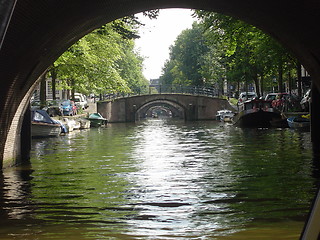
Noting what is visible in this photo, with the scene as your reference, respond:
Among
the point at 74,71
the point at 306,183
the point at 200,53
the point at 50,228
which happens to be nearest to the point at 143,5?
the point at 306,183

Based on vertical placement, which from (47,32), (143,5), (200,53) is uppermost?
(200,53)

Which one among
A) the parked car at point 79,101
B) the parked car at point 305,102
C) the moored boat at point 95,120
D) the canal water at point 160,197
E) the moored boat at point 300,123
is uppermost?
the parked car at point 79,101

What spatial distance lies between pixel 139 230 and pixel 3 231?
5.51 feet

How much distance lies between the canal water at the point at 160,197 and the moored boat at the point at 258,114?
1849cm

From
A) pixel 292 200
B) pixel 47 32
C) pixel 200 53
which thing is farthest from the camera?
pixel 200 53

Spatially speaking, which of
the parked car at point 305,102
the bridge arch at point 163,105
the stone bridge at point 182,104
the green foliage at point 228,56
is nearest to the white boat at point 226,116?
the green foliage at point 228,56

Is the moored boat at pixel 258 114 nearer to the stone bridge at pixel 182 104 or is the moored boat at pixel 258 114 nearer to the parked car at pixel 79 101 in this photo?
the parked car at pixel 79 101

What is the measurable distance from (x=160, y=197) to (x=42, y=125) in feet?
62.8

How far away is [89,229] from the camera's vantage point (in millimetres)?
6379

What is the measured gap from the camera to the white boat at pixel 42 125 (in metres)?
26.6

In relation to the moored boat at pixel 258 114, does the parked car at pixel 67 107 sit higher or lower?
higher

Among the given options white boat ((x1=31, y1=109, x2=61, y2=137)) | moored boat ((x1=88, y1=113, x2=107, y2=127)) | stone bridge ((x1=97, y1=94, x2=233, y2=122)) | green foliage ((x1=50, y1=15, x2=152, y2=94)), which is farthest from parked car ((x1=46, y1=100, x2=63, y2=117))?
stone bridge ((x1=97, y1=94, x2=233, y2=122))

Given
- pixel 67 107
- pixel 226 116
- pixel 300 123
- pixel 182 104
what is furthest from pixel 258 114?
pixel 182 104

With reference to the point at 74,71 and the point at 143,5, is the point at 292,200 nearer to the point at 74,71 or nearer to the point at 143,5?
the point at 143,5
